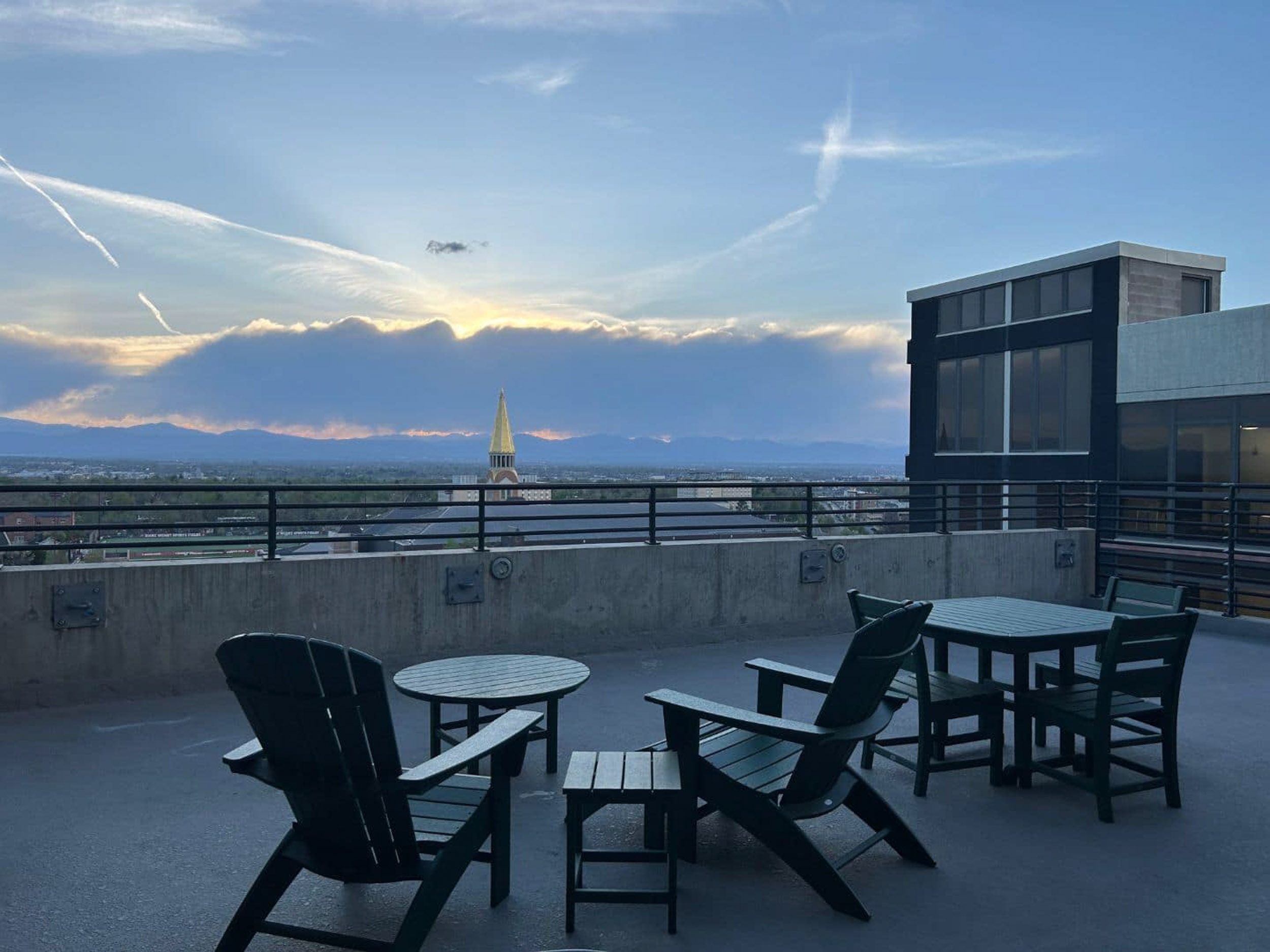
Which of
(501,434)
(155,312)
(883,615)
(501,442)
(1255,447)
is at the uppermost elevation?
(155,312)

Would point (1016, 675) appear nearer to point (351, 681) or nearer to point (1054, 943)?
point (1054, 943)

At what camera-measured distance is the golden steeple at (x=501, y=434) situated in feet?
239

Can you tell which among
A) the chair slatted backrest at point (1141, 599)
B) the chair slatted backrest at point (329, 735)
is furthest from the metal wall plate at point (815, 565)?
the chair slatted backrest at point (329, 735)

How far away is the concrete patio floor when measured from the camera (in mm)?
3293

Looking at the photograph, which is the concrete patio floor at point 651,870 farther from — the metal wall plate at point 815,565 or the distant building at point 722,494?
the metal wall plate at point 815,565

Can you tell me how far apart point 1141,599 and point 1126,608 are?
11 centimetres

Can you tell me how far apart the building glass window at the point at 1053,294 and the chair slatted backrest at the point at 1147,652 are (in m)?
26.3

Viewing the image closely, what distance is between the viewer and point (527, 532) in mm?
7605

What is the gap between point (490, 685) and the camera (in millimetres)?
4773

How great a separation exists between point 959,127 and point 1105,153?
29.9 ft

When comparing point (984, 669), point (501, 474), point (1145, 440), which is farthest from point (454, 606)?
point (501, 474)

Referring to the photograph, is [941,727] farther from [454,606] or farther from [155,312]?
[155,312]

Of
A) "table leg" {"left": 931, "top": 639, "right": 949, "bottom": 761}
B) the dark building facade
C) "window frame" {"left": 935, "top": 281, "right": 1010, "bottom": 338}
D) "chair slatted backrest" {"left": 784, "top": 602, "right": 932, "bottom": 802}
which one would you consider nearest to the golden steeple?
"window frame" {"left": 935, "top": 281, "right": 1010, "bottom": 338}

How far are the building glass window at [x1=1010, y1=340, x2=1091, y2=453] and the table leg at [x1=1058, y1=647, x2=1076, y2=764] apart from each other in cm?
2449
